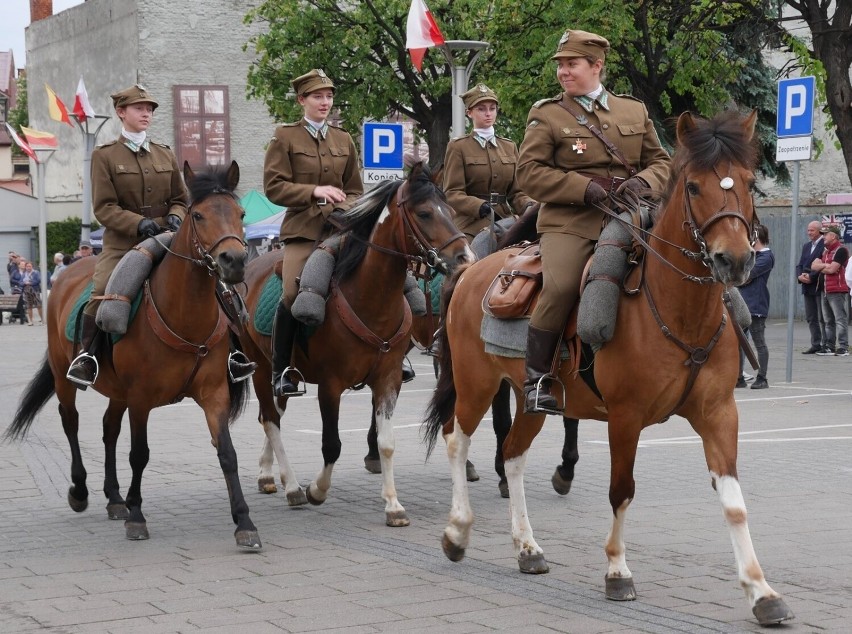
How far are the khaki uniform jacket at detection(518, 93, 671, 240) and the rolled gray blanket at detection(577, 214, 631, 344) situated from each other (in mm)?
318

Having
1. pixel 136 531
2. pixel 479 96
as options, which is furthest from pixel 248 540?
pixel 479 96

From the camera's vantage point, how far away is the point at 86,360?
9.03m

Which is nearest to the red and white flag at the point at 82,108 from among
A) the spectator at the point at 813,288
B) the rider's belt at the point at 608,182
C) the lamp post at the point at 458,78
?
the lamp post at the point at 458,78

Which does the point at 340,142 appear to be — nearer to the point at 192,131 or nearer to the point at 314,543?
the point at 314,543

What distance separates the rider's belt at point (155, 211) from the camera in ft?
31.0

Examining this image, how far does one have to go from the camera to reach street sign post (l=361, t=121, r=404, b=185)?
19.1 metres

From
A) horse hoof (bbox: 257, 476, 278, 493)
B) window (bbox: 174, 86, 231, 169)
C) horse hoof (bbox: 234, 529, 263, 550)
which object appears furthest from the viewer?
window (bbox: 174, 86, 231, 169)

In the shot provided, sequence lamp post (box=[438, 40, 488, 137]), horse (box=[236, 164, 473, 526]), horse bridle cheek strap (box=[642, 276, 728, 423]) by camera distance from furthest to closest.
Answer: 1. lamp post (box=[438, 40, 488, 137])
2. horse (box=[236, 164, 473, 526])
3. horse bridle cheek strap (box=[642, 276, 728, 423])

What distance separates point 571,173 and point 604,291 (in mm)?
772

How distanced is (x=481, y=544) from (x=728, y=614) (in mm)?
2184

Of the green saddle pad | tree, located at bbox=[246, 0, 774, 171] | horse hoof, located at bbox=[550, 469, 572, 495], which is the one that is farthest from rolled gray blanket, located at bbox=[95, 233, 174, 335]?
tree, located at bbox=[246, 0, 774, 171]

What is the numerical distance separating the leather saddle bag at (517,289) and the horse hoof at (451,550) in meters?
1.31

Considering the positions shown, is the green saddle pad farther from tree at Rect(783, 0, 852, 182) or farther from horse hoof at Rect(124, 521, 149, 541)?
tree at Rect(783, 0, 852, 182)

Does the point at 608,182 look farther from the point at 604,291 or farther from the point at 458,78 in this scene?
the point at 458,78
